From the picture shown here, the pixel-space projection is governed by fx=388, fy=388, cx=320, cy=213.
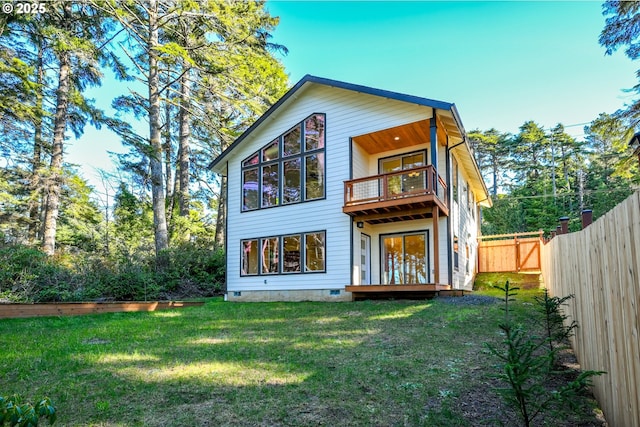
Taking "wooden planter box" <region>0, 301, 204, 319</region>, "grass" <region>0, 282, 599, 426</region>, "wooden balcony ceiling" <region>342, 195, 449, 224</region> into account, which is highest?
"wooden balcony ceiling" <region>342, 195, 449, 224</region>

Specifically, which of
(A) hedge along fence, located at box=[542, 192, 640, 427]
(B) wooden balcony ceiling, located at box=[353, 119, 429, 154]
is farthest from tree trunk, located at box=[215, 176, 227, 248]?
(A) hedge along fence, located at box=[542, 192, 640, 427]

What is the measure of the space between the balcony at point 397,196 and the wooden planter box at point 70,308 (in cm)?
630

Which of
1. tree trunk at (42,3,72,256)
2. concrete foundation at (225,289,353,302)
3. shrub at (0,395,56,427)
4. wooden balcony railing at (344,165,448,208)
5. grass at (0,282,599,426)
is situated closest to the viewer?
shrub at (0,395,56,427)

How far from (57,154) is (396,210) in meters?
14.3

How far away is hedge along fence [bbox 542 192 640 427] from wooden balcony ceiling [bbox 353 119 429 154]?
8500mm

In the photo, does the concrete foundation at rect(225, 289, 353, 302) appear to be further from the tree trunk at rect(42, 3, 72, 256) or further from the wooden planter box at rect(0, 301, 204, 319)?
the tree trunk at rect(42, 3, 72, 256)

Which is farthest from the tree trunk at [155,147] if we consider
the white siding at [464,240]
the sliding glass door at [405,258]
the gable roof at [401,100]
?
the white siding at [464,240]

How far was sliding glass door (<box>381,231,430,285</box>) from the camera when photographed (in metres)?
12.3

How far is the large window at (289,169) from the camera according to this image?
43.7 ft

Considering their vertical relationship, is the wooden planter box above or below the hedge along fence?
below

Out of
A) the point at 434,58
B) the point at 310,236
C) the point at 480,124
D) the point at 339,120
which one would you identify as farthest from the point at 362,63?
the point at 480,124

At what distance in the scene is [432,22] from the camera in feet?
50.5

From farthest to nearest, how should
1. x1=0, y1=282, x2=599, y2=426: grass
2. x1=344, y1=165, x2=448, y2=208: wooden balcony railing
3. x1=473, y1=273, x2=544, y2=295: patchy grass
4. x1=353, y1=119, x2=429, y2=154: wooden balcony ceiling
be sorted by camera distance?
1. x1=473, y1=273, x2=544, y2=295: patchy grass
2. x1=353, y1=119, x2=429, y2=154: wooden balcony ceiling
3. x1=344, y1=165, x2=448, y2=208: wooden balcony railing
4. x1=0, y1=282, x2=599, y2=426: grass

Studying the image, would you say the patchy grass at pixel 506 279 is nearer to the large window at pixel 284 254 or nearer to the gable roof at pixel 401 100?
the gable roof at pixel 401 100
